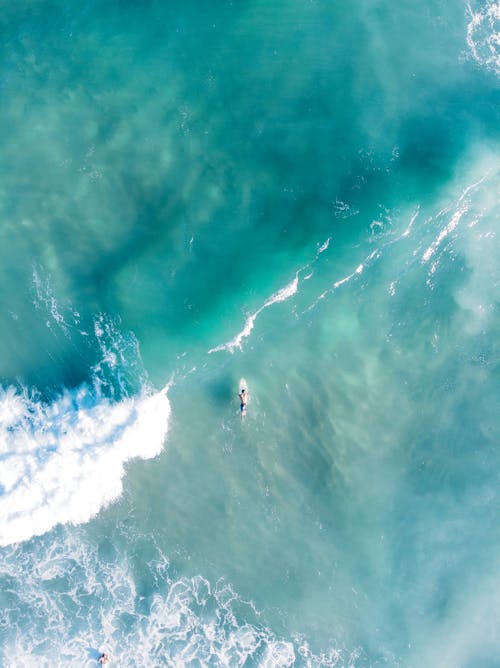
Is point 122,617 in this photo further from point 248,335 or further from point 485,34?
point 485,34

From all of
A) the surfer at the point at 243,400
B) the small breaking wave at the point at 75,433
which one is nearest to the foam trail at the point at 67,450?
the small breaking wave at the point at 75,433

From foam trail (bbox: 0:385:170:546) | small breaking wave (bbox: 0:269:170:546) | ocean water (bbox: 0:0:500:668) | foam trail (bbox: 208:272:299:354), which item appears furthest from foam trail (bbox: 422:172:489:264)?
foam trail (bbox: 0:385:170:546)

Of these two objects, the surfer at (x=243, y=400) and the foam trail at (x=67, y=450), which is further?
the surfer at (x=243, y=400)

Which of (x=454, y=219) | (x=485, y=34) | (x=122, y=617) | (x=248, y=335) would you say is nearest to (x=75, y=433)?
(x=122, y=617)

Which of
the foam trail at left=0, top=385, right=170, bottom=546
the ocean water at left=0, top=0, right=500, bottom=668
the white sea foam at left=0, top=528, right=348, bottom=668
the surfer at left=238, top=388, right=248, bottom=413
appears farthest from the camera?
the surfer at left=238, top=388, right=248, bottom=413

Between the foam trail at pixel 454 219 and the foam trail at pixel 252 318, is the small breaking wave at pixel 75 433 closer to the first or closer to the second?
the foam trail at pixel 252 318

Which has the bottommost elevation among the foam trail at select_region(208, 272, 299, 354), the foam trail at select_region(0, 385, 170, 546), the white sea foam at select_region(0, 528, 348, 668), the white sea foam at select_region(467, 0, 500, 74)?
the white sea foam at select_region(0, 528, 348, 668)

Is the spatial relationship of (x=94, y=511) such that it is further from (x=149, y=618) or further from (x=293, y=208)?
(x=293, y=208)

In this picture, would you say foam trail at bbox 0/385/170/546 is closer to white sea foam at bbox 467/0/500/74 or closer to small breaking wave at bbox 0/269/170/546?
small breaking wave at bbox 0/269/170/546
